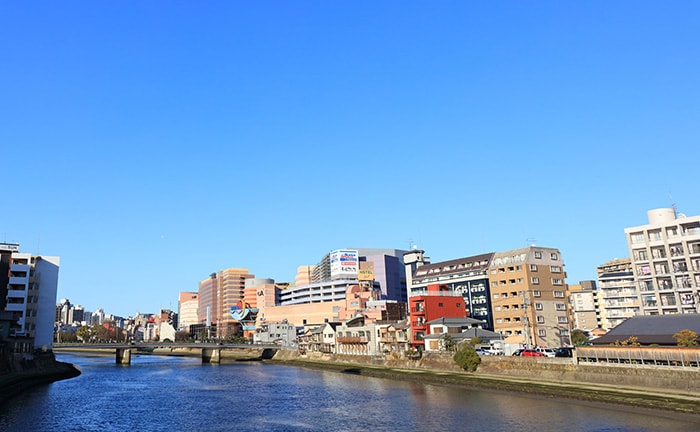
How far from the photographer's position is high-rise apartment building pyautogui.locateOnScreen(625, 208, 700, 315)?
87500 mm

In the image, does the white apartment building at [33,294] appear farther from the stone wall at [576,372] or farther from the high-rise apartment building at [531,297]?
the high-rise apartment building at [531,297]

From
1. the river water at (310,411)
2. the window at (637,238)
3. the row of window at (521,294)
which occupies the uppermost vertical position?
the window at (637,238)

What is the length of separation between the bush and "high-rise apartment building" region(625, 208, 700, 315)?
36268 millimetres

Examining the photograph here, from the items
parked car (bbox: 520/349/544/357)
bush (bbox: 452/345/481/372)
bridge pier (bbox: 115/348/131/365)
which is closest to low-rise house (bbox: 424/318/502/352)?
bush (bbox: 452/345/481/372)

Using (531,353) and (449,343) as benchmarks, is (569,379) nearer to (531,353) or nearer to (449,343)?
(531,353)

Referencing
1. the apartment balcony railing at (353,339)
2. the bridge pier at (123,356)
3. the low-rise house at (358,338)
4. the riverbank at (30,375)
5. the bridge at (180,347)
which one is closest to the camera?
the riverbank at (30,375)

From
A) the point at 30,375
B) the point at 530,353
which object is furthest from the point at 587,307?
the point at 30,375

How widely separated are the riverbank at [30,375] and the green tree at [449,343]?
210 ft

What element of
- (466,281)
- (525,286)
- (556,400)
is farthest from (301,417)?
(466,281)

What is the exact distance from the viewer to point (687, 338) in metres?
56.2

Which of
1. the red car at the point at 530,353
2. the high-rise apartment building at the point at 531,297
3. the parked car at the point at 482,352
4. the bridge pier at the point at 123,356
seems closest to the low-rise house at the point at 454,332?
the parked car at the point at 482,352

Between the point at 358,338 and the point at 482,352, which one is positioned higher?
the point at 358,338

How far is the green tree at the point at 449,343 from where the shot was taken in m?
87.5

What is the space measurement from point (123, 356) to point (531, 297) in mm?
114205
